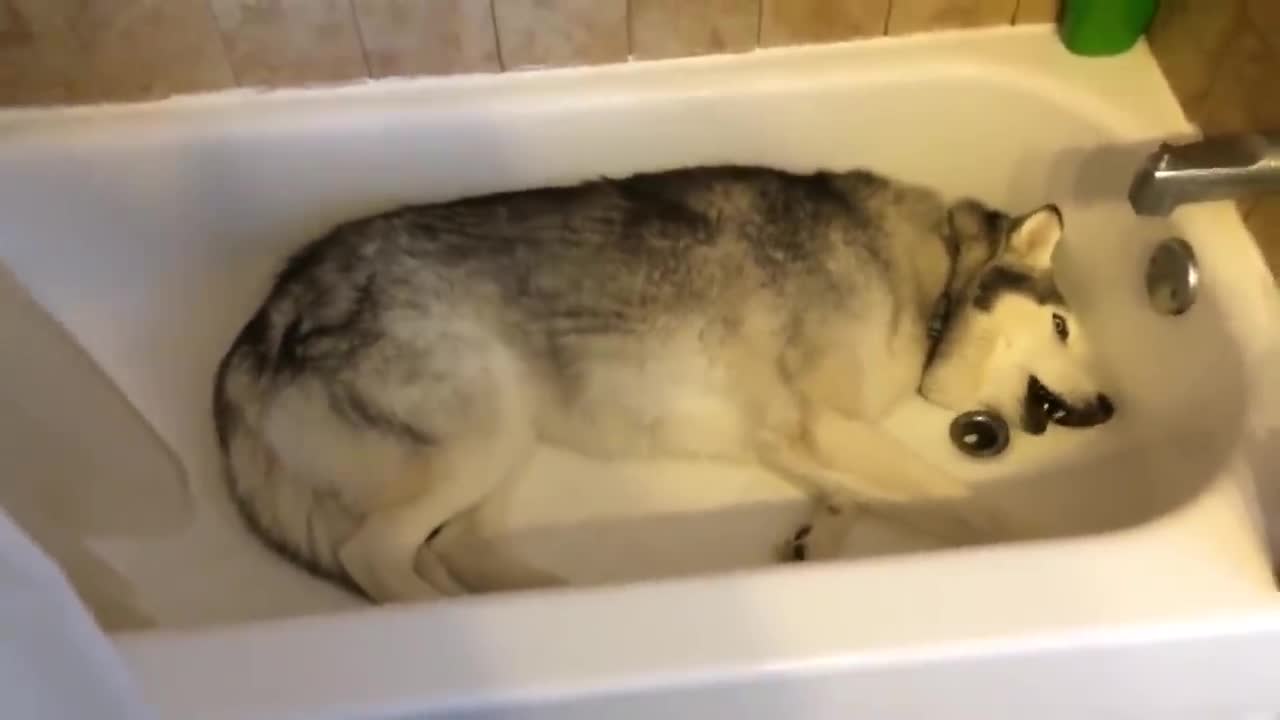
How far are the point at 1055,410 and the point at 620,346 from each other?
53 cm

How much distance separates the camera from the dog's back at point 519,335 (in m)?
1.27

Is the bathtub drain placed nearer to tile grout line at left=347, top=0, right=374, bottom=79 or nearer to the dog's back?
the dog's back

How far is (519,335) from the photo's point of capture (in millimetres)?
1334

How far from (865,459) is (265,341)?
2.33 feet

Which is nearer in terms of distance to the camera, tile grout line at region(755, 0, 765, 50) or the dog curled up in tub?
the dog curled up in tub

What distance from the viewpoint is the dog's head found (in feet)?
4.34

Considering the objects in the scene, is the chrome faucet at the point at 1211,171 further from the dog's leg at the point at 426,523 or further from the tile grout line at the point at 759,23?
the dog's leg at the point at 426,523

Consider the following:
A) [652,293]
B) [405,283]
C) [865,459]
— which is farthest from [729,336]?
[405,283]

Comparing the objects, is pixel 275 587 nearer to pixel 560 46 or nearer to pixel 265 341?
pixel 265 341

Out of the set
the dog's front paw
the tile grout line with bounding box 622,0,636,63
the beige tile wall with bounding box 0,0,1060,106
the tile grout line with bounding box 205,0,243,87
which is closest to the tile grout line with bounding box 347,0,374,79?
the beige tile wall with bounding box 0,0,1060,106

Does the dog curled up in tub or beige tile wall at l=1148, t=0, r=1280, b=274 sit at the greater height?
beige tile wall at l=1148, t=0, r=1280, b=274

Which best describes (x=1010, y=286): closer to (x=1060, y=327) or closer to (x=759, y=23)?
(x=1060, y=327)

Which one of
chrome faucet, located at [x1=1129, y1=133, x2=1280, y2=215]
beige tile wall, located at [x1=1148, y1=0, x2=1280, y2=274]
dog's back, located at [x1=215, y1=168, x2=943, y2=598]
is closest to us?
chrome faucet, located at [x1=1129, y1=133, x2=1280, y2=215]

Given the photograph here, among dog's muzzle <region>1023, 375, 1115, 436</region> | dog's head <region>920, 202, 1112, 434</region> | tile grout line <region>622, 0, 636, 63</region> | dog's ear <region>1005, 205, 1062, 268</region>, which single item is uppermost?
tile grout line <region>622, 0, 636, 63</region>
